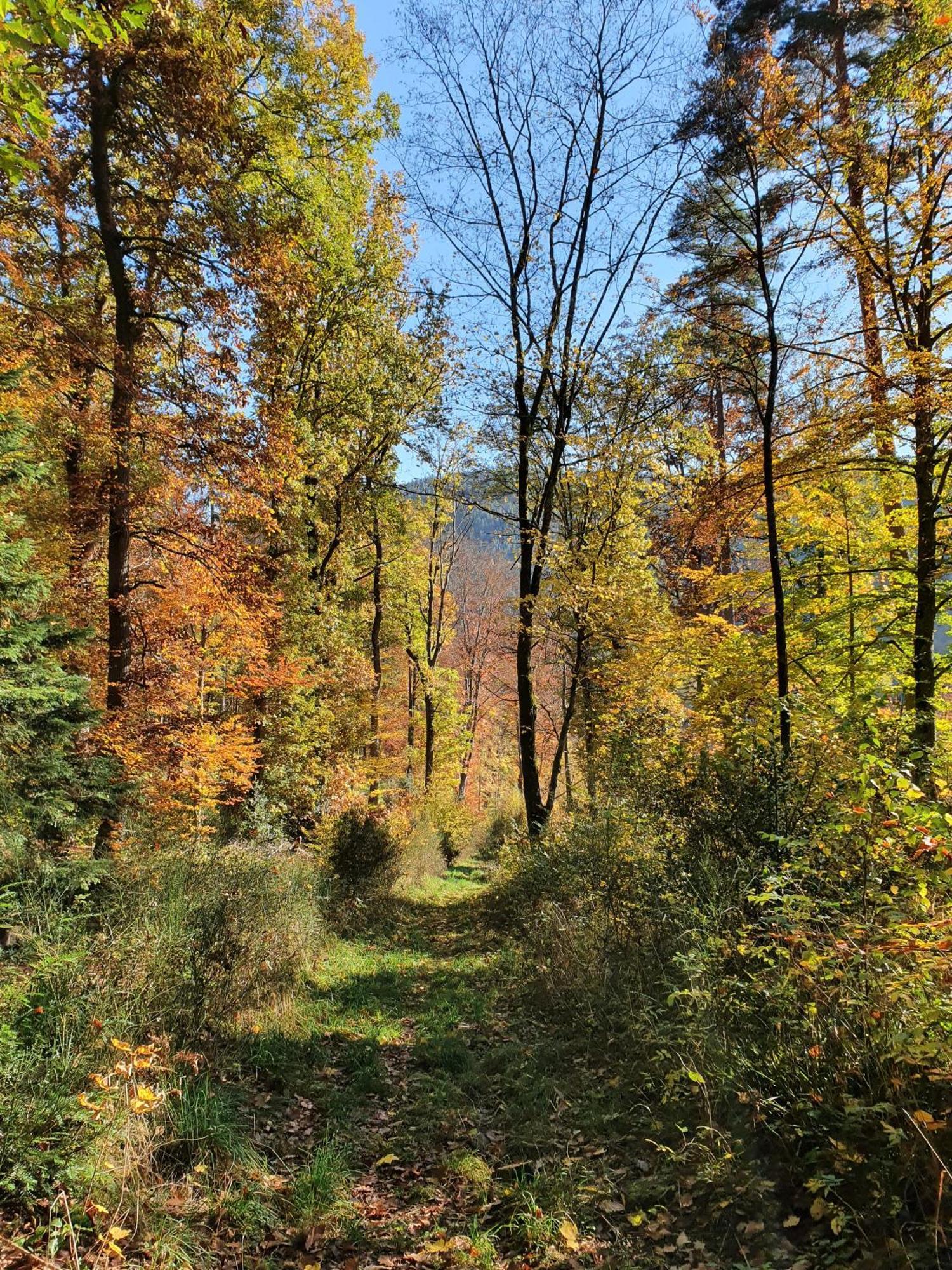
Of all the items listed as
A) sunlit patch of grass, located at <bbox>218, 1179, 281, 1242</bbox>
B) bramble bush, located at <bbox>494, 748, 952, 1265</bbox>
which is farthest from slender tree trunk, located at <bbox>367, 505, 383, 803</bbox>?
sunlit patch of grass, located at <bbox>218, 1179, 281, 1242</bbox>

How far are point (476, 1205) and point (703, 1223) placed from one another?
1250mm

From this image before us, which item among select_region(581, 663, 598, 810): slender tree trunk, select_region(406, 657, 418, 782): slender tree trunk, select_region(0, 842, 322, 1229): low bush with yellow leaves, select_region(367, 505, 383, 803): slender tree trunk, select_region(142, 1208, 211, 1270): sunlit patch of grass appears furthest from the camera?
select_region(406, 657, 418, 782): slender tree trunk

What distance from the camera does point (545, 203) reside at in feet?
40.8

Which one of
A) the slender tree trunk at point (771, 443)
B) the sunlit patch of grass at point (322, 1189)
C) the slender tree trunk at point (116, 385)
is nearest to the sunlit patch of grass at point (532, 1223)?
the sunlit patch of grass at point (322, 1189)

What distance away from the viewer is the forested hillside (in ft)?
9.89

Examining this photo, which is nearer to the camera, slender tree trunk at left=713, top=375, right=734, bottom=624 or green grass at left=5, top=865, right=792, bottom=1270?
green grass at left=5, top=865, right=792, bottom=1270

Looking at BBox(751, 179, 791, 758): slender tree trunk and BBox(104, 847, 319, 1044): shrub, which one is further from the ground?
BBox(751, 179, 791, 758): slender tree trunk

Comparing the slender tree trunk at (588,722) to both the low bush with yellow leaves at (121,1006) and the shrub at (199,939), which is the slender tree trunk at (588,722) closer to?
the shrub at (199,939)

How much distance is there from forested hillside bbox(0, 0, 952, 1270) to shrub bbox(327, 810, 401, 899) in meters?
0.10

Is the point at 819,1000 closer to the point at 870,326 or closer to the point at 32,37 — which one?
the point at 32,37

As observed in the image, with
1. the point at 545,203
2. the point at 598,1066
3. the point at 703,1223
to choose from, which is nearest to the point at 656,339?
the point at 545,203

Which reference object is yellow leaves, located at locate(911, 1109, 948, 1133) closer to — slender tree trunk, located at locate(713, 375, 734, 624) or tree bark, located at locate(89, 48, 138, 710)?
slender tree trunk, located at locate(713, 375, 734, 624)

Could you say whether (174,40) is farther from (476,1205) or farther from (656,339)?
(476,1205)

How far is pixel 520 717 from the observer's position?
39.7ft
